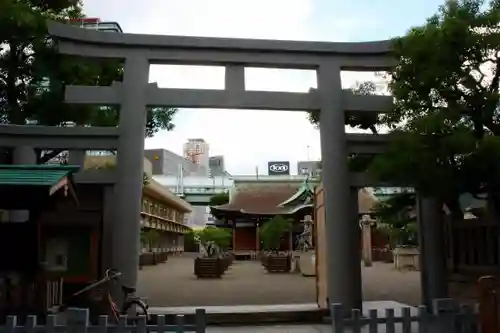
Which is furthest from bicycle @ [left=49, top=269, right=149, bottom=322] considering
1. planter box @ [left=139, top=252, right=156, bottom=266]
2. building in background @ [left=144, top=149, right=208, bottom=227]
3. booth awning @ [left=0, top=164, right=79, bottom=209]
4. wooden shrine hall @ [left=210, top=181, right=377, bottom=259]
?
building in background @ [left=144, top=149, right=208, bottom=227]

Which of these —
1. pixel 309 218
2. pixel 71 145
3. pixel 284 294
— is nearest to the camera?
pixel 71 145

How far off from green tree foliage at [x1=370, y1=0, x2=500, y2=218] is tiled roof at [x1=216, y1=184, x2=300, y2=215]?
31.8 metres

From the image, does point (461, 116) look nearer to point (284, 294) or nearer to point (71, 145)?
point (71, 145)

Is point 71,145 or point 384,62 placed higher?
point 384,62

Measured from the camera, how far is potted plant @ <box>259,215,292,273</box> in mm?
29234

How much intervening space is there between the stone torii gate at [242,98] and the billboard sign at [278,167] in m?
61.0

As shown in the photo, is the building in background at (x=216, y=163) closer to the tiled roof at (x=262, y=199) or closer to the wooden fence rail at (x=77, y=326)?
the tiled roof at (x=262, y=199)

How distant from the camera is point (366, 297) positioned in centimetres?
1555

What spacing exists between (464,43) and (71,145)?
6913mm

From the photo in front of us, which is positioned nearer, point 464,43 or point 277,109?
point 464,43

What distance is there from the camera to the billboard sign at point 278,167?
7244 cm

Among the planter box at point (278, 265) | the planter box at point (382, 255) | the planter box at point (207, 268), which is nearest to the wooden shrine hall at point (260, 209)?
the planter box at point (382, 255)

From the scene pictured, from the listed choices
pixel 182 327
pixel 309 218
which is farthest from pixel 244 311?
pixel 309 218

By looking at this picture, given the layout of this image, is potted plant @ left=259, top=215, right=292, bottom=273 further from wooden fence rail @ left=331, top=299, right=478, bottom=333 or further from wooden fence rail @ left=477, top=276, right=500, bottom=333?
wooden fence rail @ left=477, top=276, right=500, bottom=333
